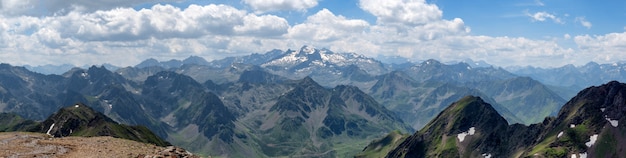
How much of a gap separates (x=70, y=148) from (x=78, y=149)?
3.48ft

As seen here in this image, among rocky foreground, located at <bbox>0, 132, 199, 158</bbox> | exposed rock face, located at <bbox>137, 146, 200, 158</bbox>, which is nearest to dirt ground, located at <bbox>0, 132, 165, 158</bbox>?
rocky foreground, located at <bbox>0, 132, 199, 158</bbox>

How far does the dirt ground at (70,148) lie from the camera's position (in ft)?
196

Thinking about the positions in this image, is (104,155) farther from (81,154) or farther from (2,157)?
(2,157)

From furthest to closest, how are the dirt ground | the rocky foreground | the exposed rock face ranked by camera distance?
1. the dirt ground
2. the rocky foreground
3. the exposed rock face

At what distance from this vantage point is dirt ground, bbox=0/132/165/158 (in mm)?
59747

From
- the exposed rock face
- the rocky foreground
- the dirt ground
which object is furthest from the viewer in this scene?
the dirt ground

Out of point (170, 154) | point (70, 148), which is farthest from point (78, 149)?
point (170, 154)

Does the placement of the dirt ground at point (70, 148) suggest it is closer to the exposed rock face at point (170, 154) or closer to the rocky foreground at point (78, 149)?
the rocky foreground at point (78, 149)

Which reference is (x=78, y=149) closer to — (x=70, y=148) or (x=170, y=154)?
(x=70, y=148)

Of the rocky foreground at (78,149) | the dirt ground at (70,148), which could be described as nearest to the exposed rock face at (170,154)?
the rocky foreground at (78,149)

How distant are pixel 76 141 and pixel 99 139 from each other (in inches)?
165

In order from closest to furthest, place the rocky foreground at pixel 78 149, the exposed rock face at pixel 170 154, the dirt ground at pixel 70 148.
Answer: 1. the exposed rock face at pixel 170 154
2. the rocky foreground at pixel 78 149
3. the dirt ground at pixel 70 148

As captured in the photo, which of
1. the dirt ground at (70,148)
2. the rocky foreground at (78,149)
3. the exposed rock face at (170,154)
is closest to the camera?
the exposed rock face at (170,154)

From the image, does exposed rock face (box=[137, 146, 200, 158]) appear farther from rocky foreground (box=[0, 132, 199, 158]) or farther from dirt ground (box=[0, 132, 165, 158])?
dirt ground (box=[0, 132, 165, 158])
